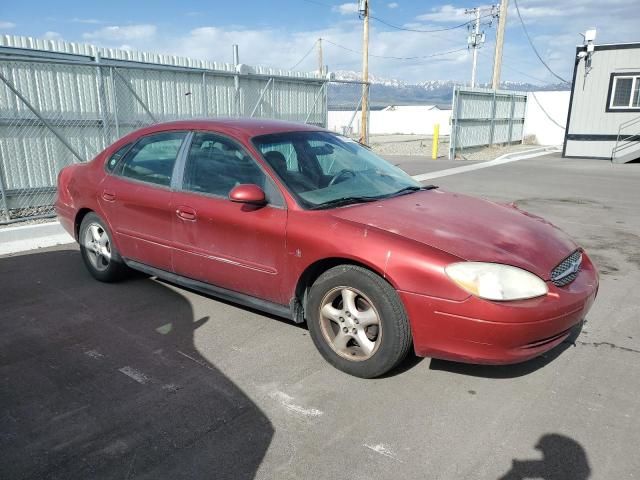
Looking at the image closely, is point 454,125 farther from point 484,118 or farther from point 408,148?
point 408,148

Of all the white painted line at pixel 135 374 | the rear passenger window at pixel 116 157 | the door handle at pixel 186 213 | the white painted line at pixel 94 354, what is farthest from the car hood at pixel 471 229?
the rear passenger window at pixel 116 157

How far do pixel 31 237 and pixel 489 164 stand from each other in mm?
14079

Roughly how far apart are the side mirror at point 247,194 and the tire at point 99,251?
72.9 inches

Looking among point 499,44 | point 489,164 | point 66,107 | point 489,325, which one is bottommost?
point 489,164

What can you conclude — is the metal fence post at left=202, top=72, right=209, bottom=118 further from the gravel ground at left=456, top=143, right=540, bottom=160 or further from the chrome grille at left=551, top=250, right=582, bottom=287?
the gravel ground at left=456, top=143, right=540, bottom=160

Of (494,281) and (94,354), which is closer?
(494,281)

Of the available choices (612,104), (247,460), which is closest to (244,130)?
(247,460)

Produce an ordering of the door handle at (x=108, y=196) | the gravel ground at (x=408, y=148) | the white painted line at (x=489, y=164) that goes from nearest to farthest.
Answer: the door handle at (x=108, y=196), the white painted line at (x=489, y=164), the gravel ground at (x=408, y=148)

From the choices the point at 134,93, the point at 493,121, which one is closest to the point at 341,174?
the point at 134,93

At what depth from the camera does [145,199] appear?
4.25m

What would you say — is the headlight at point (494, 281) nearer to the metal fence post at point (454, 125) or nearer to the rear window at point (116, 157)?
the rear window at point (116, 157)

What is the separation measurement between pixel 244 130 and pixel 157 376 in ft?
6.29

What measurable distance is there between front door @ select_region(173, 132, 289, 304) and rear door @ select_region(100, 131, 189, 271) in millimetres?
154

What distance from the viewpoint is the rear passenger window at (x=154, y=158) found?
422 cm
